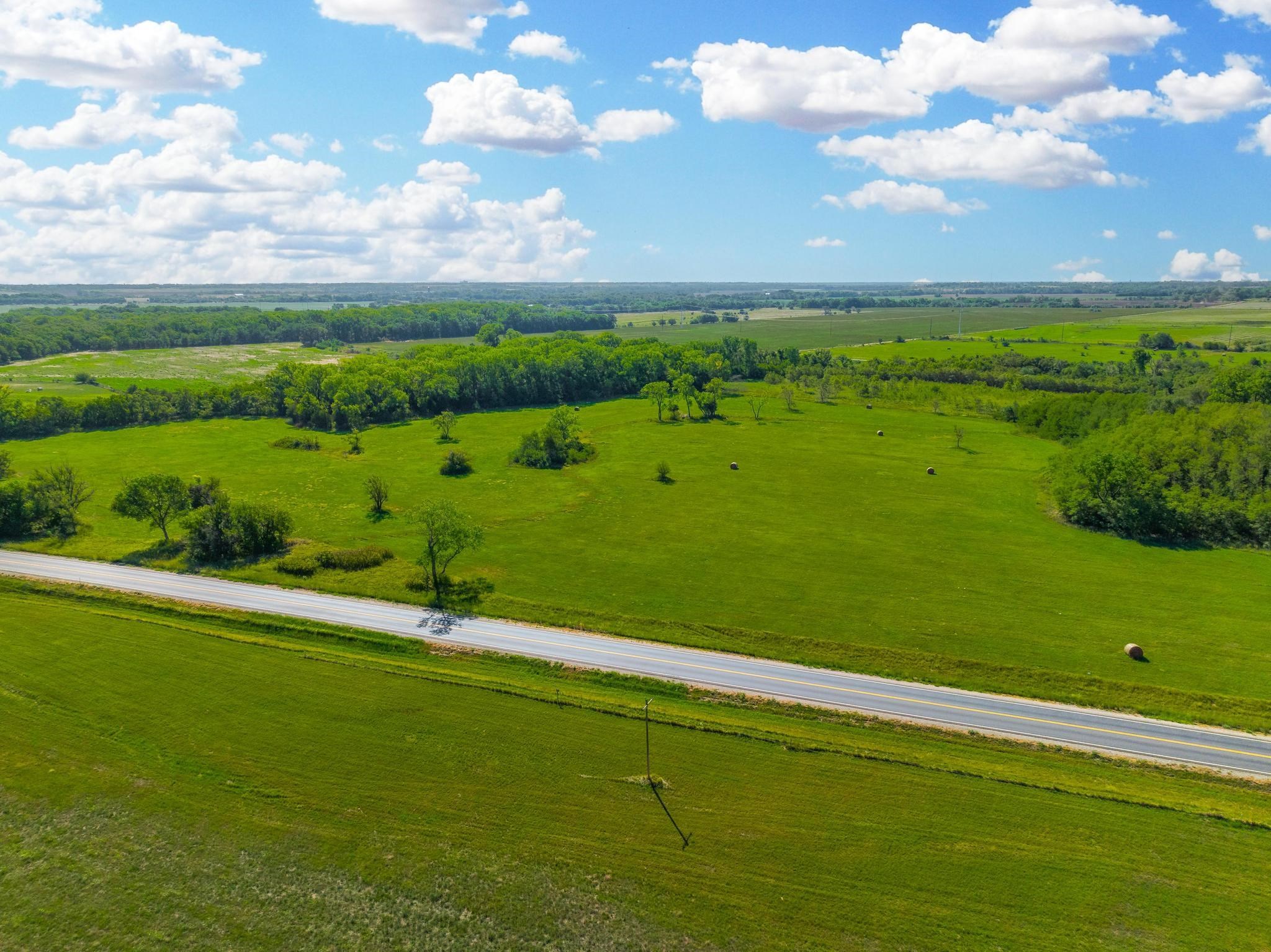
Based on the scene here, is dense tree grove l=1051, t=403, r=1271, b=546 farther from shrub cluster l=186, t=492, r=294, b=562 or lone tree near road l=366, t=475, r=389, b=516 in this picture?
shrub cluster l=186, t=492, r=294, b=562

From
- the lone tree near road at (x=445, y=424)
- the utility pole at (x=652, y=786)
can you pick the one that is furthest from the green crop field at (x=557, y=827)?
the lone tree near road at (x=445, y=424)

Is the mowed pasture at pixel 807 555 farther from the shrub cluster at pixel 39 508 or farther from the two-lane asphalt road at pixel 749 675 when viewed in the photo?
the shrub cluster at pixel 39 508

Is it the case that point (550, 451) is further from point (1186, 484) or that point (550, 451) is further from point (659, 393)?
point (1186, 484)

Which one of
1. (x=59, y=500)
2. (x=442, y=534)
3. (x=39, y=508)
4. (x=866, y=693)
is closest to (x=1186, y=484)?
(x=866, y=693)

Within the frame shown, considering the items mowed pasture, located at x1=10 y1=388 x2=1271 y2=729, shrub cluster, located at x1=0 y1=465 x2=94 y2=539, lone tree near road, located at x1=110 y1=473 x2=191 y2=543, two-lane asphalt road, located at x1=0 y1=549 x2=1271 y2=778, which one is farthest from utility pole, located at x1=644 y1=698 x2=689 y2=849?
shrub cluster, located at x1=0 y1=465 x2=94 y2=539

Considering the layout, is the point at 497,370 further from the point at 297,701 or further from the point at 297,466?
the point at 297,701

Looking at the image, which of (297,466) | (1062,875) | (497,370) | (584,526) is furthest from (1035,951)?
(497,370)

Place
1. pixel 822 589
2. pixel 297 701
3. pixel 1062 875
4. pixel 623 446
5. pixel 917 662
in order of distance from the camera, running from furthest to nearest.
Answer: pixel 623 446
pixel 822 589
pixel 917 662
pixel 297 701
pixel 1062 875
